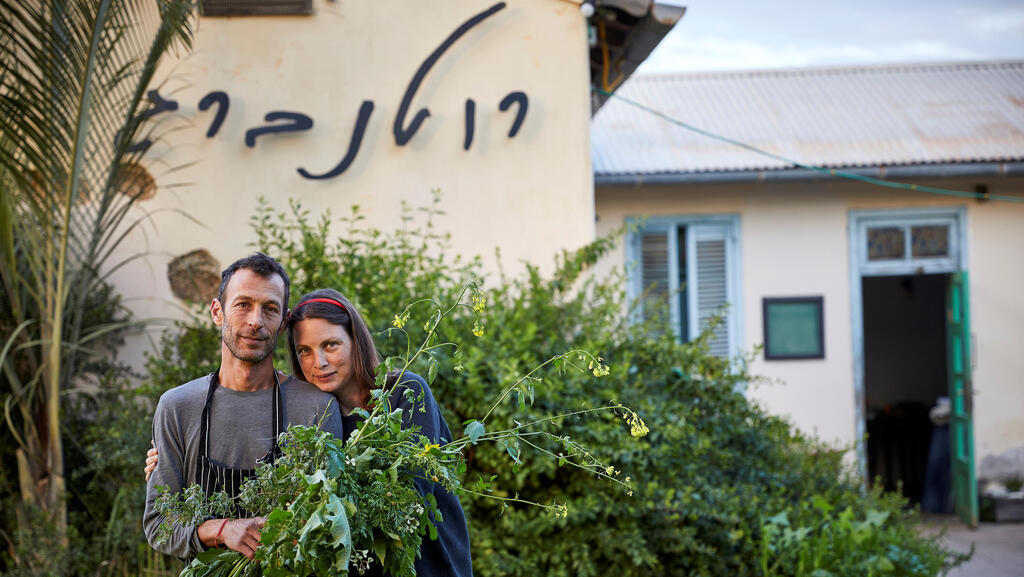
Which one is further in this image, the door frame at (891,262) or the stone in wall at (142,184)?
the door frame at (891,262)

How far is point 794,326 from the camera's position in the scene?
820cm

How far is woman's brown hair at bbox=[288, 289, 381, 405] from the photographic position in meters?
2.53

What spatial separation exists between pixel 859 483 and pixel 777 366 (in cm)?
236

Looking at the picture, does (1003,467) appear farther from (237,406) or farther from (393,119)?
(237,406)

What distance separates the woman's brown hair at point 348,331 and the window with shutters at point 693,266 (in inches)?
231

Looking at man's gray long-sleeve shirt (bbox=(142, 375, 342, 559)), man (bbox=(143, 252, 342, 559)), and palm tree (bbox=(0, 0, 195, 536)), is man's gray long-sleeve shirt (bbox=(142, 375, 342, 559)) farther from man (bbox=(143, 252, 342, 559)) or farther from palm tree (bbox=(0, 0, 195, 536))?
palm tree (bbox=(0, 0, 195, 536))

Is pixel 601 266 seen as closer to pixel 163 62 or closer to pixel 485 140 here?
pixel 485 140

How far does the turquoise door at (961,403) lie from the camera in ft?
26.0

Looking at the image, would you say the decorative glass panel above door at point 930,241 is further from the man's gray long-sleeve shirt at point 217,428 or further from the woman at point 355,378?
the man's gray long-sleeve shirt at point 217,428

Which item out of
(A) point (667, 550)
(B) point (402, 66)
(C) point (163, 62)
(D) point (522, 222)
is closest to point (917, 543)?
(A) point (667, 550)

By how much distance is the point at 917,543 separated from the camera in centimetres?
507

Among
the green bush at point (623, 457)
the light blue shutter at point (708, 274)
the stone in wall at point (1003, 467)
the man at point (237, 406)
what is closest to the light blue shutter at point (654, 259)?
the light blue shutter at point (708, 274)

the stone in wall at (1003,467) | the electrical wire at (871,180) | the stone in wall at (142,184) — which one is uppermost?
the electrical wire at (871,180)

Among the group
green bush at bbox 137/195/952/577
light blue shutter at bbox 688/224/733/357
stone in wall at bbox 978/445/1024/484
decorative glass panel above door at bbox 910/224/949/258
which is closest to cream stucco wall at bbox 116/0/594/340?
green bush at bbox 137/195/952/577
